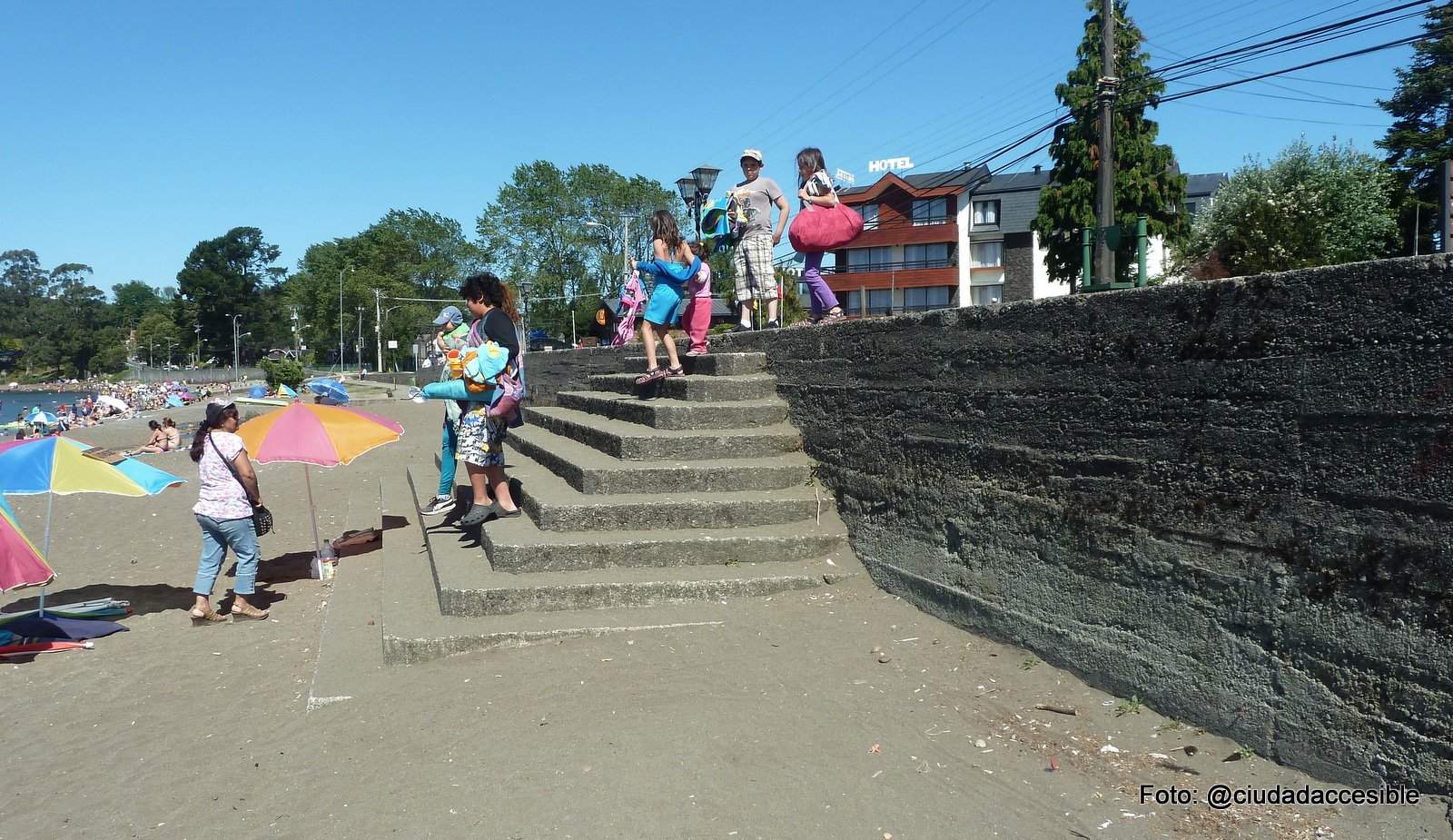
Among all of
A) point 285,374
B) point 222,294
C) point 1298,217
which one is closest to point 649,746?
point 1298,217

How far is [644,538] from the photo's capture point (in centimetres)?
617

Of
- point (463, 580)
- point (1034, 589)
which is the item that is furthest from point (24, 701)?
point (1034, 589)

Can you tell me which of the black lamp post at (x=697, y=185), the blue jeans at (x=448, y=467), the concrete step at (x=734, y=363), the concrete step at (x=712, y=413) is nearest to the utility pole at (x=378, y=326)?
the black lamp post at (x=697, y=185)

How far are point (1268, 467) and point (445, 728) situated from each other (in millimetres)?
3741

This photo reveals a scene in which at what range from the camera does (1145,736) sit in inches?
157

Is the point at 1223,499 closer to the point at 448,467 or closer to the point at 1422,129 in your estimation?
the point at 448,467

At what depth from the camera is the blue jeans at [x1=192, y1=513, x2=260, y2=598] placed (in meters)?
6.96

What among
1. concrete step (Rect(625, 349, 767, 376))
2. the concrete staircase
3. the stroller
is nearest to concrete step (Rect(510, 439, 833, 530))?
the concrete staircase

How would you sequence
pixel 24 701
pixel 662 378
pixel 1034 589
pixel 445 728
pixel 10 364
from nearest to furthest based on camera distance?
pixel 445 728, pixel 1034 589, pixel 24 701, pixel 662 378, pixel 10 364

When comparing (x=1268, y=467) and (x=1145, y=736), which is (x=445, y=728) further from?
(x=1268, y=467)

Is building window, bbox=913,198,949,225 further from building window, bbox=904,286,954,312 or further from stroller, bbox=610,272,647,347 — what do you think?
stroller, bbox=610,272,647,347

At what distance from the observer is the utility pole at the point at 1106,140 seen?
15.1m

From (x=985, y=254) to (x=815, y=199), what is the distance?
40.0 meters

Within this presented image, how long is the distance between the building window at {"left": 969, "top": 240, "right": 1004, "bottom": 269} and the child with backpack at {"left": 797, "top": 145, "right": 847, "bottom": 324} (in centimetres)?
3916
